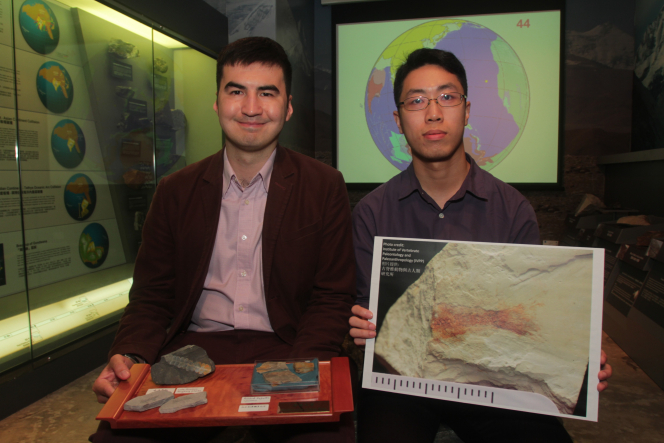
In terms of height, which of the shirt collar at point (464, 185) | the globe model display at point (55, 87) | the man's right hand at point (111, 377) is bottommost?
the man's right hand at point (111, 377)

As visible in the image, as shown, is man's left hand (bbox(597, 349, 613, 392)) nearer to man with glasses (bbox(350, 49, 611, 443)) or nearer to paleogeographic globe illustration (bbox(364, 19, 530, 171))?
man with glasses (bbox(350, 49, 611, 443))

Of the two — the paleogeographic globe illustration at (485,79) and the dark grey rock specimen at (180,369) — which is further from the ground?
the paleogeographic globe illustration at (485,79)

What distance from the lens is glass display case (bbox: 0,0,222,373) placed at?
6.33ft

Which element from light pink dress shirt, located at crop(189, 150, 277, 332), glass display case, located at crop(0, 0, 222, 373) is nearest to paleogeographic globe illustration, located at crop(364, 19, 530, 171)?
glass display case, located at crop(0, 0, 222, 373)

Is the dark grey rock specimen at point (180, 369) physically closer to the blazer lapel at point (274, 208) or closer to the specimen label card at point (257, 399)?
the specimen label card at point (257, 399)

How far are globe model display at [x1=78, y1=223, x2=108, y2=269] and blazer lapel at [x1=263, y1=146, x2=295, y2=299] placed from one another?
5.31 feet

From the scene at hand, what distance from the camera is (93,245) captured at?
2.52 meters

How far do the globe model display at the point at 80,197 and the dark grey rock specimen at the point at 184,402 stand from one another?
1895 millimetres

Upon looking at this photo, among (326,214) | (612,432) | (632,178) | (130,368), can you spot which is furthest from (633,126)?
(130,368)

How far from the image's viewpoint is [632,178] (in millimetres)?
3775

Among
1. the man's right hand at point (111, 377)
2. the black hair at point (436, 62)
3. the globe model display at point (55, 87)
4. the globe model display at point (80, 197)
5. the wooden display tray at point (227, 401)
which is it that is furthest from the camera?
the globe model display at point (80, 197)

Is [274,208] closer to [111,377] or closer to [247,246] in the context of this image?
[247,246]

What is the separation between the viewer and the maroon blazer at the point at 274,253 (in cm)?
136

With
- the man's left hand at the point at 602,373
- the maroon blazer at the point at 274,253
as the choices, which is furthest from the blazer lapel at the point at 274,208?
the man's left hand at the point at 602,373
